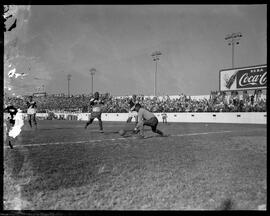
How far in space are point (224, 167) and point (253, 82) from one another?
30.1m

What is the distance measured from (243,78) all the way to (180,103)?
23.4 ft

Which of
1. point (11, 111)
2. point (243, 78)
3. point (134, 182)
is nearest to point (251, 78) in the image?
point (243, 78)

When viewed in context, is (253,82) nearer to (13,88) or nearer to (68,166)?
(68,166)

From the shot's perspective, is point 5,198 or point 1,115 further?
point 5,198

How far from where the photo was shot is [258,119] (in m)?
25.9

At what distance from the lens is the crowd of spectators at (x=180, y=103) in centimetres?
2781

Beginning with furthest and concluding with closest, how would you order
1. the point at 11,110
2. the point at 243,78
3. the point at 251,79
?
the point at 243,78 < the point at 251,79 < the point at 11,110

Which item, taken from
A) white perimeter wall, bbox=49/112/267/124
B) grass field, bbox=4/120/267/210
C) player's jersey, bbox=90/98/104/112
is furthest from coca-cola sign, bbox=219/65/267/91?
grass field, bbox=4/120/267/210

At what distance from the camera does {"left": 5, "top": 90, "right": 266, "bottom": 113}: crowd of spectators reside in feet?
91.2

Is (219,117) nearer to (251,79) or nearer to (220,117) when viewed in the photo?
(220,117)

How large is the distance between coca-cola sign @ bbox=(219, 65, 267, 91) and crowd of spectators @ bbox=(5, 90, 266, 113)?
0.82 metres

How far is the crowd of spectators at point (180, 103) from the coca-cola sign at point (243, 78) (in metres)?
0.82

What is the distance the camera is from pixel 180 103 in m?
33.5
